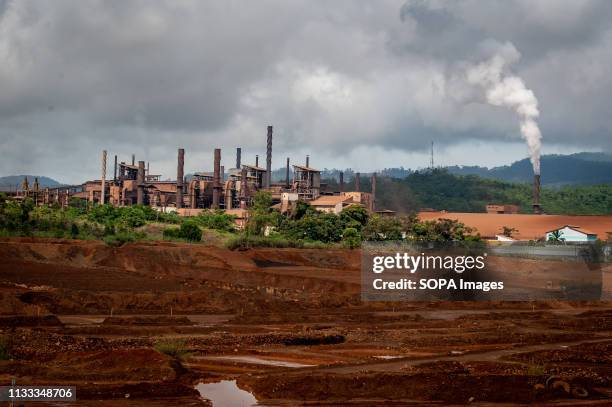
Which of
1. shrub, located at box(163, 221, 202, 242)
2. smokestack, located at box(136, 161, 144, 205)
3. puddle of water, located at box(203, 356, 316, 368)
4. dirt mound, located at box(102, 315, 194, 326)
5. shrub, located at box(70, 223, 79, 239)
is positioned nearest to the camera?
puddle of water, located at box(203, 356, 316, 368)

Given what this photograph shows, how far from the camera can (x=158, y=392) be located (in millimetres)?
16578

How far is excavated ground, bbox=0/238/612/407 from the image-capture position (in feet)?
56.1

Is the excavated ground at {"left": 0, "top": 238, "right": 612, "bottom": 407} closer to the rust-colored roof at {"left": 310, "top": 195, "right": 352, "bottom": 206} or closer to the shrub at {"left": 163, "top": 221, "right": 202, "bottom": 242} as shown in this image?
the shrub at {"left": 163, "top": 221, "right": 202, "bottom": 242}

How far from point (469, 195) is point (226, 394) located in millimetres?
144456

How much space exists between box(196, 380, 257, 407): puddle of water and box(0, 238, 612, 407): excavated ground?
9.2 inches

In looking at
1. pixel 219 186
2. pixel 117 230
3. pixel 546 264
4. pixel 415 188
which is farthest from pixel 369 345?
pixel 415 188

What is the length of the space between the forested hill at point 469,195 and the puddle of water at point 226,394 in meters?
108

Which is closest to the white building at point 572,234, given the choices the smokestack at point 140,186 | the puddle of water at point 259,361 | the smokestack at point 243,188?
the smokestack at point 243,188

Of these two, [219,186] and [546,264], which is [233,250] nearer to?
[546,264]

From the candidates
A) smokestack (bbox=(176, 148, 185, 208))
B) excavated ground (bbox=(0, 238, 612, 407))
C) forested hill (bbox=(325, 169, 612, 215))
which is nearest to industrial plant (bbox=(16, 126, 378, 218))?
smokestack (bbox=(176, 148, 185, 208))

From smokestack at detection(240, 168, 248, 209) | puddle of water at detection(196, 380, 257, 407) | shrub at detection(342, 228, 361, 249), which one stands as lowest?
puddle of water at detection(196, 380, 257, 407)

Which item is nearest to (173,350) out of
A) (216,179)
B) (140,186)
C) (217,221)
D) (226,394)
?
(226,394)

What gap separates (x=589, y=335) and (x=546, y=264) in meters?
25.6

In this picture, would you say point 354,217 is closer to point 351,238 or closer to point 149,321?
point 351,238
